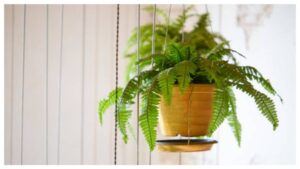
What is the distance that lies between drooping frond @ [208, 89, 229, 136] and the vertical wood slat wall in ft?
5.13

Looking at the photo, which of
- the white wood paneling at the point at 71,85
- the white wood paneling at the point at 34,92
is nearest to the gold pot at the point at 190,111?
the white wood paneling at the point at 34,92

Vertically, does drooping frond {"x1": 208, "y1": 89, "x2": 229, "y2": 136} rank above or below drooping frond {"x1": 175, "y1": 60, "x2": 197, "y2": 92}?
below

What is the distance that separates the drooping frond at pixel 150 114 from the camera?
60.0 inches

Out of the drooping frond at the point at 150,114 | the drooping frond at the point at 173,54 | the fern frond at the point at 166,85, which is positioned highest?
the drooping frond at the point at 173,54

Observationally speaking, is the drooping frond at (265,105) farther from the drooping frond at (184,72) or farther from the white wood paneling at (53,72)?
the white wood paneling at (53,72)

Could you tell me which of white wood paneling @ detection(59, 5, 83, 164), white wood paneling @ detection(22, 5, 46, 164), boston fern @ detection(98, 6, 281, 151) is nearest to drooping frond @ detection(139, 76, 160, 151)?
boston fern @ detection(98, 6, 281, 151)

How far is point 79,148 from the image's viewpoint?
348cm

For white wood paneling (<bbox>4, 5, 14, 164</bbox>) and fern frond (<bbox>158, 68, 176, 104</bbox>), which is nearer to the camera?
fern frond (<bbox>158, 68, 176, 104</bbox>)

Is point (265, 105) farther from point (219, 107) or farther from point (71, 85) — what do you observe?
point (71, 85)

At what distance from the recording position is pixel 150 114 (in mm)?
1535

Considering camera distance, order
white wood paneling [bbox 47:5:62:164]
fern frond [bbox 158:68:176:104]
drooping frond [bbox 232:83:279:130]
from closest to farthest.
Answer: fern frond [bbox 158:68:176:104]
drooping frond [bbox 232:83:279:130]
white wood paneling [bbox 47:5:62:164]

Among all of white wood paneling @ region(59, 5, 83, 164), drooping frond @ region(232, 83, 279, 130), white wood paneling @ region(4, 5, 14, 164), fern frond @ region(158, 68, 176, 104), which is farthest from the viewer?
white wood paneling @ region(59, 5, 83, 164)

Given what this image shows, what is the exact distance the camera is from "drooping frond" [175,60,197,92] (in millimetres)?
1523

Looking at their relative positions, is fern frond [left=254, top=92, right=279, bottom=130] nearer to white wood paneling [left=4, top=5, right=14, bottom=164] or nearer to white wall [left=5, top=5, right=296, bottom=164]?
white wall [left=5, top=5, right=296, bottom=164]
